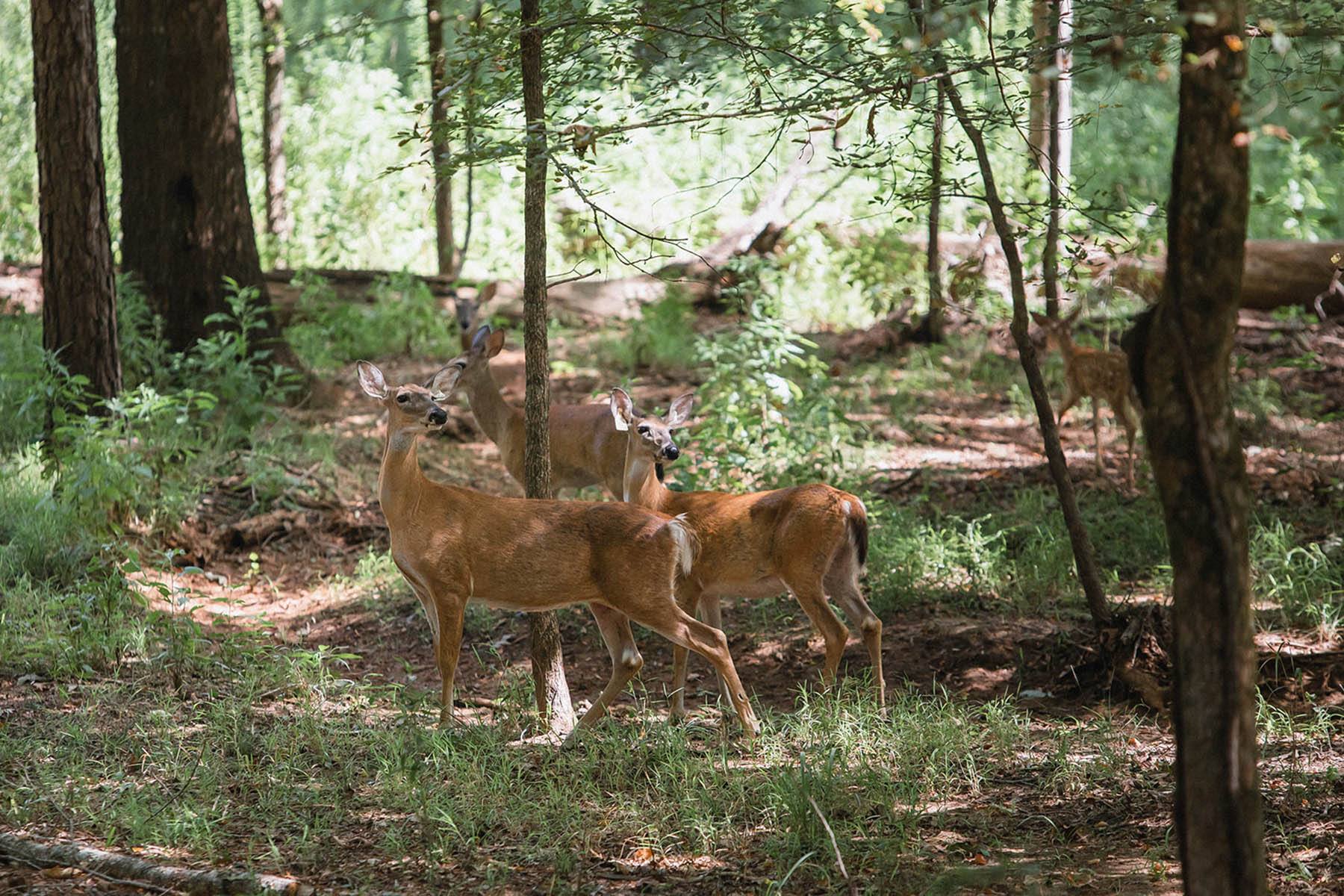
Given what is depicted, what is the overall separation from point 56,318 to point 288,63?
18.5m

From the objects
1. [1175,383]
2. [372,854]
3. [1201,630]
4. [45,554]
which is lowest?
[372,854]

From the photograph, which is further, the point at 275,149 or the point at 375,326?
the point at 275,149

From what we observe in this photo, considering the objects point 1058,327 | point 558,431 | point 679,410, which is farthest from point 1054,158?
point 679,410

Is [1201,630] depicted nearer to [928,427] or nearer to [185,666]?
[185,666]

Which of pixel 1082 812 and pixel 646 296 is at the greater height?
pixel 646 296

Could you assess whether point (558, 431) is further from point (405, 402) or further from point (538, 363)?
point (538, 363)

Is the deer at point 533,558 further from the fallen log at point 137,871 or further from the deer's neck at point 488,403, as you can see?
the deer's neck at point 488,403

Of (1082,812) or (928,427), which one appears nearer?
(1082,812)

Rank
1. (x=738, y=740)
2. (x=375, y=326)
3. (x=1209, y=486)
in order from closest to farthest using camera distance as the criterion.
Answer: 1. (x=1209, y=486)
2. (x=738, y=740)
3. (x=375, y=326)

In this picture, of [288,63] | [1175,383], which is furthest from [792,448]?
[288,63]

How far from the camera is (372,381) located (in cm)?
650

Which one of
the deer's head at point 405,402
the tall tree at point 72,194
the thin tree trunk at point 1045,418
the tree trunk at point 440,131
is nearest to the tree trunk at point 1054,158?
the thin tree trunk at point 1045,418

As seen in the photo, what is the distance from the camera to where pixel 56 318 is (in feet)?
29.6

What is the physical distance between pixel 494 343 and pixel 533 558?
380cm
